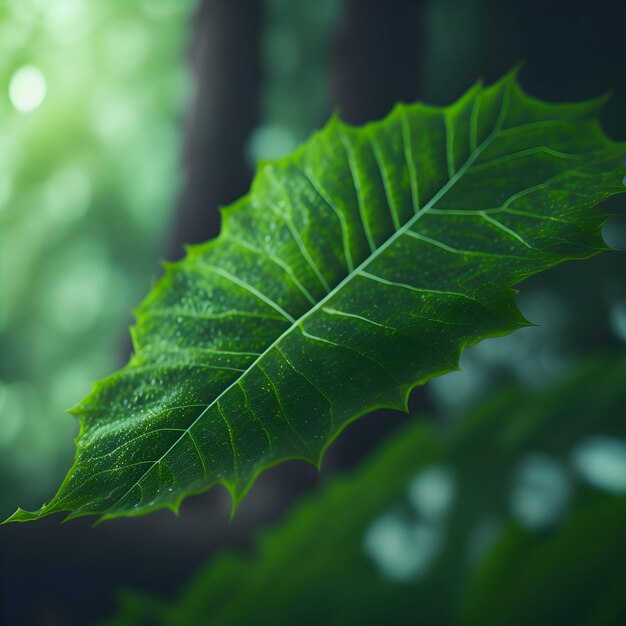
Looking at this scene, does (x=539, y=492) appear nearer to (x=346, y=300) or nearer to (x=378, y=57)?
(x=378, y=57)

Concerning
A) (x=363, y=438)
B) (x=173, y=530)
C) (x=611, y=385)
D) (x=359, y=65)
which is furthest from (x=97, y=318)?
(x=611, y=385)

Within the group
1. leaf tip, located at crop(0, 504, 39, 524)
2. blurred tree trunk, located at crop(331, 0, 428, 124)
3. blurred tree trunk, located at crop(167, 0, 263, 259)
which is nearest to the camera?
leaf tip, located at crop(0, 504, 39, 524)

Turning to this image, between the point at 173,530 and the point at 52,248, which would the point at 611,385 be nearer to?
the point at 173,530

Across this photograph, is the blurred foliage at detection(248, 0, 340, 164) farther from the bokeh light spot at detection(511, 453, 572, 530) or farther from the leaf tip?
the leaf tip

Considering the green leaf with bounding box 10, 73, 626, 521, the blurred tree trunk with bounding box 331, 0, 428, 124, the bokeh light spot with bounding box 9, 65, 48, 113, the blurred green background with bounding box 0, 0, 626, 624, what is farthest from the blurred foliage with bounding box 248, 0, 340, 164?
the green leaf with bounding box 10, 73, 626, 521

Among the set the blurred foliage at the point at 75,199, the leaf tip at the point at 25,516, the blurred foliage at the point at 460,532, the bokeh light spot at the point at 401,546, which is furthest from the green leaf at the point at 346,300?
the blurred foliage at the point at 75,199

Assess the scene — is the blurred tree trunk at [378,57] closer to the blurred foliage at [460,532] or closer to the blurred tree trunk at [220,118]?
the blurred tree trunk at [220,118]

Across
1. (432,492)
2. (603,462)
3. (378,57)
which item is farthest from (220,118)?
(603,462)

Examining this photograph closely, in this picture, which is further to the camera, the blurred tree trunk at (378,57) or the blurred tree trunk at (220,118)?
the blurred tree trunk at (220,118)
